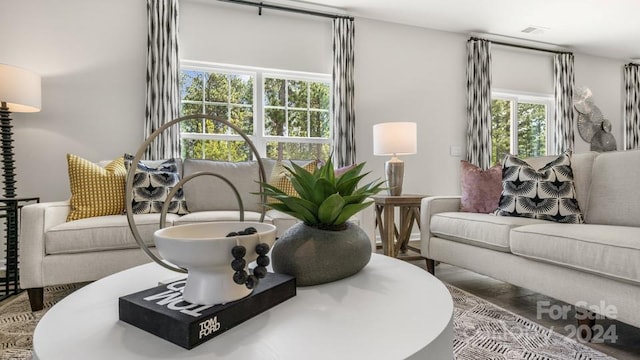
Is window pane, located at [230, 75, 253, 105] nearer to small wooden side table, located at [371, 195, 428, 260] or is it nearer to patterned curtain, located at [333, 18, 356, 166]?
patterned curtain, located at [333, 18, 356, 166]

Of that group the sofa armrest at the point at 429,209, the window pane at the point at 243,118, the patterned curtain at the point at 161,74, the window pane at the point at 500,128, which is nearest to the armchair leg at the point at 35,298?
the patterned curtain at the point at 161,74

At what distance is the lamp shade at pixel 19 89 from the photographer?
2.35 metres

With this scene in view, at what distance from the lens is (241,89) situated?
3.60 metres

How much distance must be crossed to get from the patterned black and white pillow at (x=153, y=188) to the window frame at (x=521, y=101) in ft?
13.3

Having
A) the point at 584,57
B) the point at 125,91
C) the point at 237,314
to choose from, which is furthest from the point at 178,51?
the point at 584,57

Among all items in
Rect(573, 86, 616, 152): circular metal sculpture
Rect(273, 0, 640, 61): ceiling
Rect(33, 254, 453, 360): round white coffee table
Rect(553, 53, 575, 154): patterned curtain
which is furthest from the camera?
Rect(573, 86, 616, 152): circular metal sculpture

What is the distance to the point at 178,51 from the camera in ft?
10.6

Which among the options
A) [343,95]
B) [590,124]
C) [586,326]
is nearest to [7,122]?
[343,95]

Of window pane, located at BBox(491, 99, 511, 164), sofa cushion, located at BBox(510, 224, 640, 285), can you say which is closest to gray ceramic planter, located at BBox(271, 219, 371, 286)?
sofa cushion, located at BBox(510, 224, 640, 285)

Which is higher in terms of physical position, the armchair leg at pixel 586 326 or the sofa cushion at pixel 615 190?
the sofa cushion at pixel 615 190

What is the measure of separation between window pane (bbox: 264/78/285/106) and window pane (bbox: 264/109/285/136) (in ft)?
0.28

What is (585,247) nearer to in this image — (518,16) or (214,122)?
(214,122)

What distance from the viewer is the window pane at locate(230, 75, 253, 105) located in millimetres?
3582

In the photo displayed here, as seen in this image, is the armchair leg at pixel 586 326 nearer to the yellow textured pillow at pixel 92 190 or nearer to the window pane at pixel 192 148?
the yellow textured pillow at pixel 92 190
